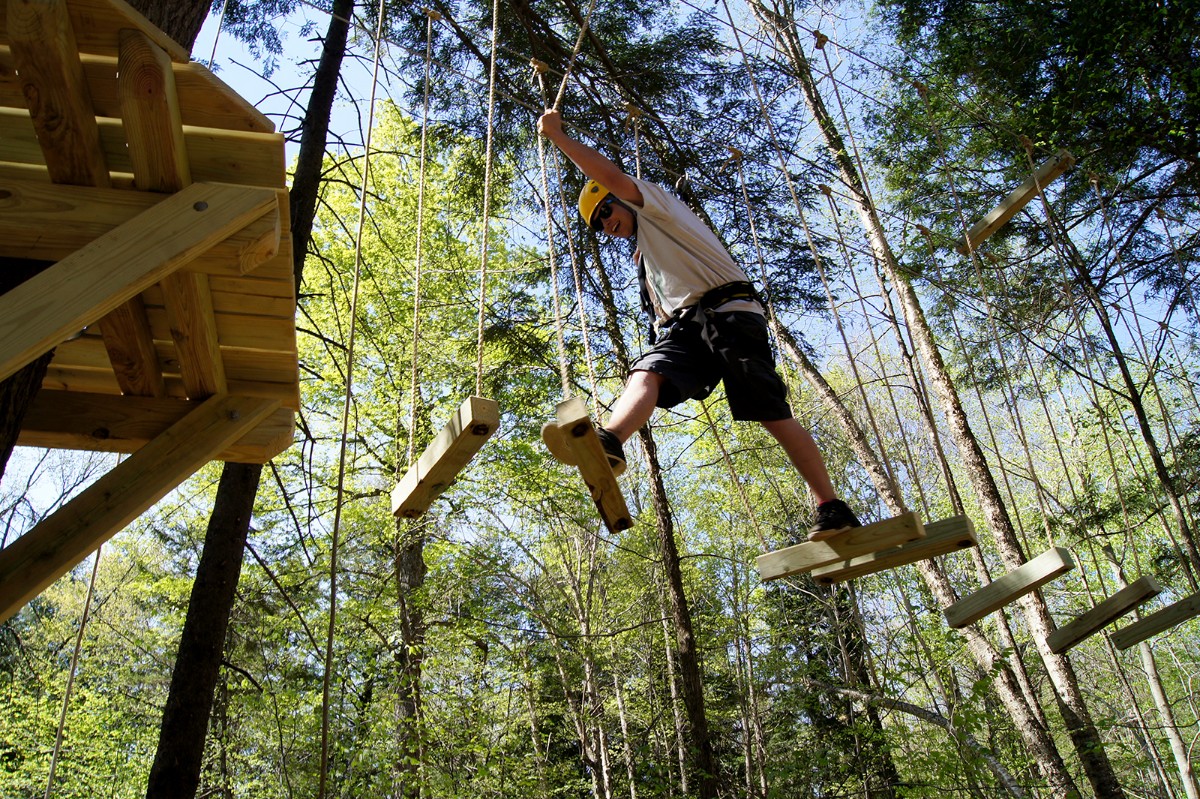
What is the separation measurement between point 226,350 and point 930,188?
7960mm

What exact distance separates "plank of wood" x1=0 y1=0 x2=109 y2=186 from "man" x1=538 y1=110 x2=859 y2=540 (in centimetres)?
146

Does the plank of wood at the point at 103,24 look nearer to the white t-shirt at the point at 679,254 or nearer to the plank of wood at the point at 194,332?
the plank of wood at the point at 194,332

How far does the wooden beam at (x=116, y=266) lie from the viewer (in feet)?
4.86

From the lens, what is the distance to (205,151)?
6.16ft

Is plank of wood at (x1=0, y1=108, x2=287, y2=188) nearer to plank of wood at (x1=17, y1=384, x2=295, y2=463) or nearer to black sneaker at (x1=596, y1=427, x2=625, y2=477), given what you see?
plank of wood at (x1=17, y1=384, x2=295, y2=463)

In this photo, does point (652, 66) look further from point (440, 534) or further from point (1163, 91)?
point (440, 534)

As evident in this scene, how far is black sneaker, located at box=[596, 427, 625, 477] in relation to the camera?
2.44 metres

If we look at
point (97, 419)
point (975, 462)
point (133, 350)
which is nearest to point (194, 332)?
point (133, 350)

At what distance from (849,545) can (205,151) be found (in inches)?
89.1

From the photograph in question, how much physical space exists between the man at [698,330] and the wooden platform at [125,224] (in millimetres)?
1187

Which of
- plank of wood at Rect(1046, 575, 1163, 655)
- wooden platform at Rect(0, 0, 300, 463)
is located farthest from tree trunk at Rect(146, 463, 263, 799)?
plank of wood at Rect(1046, 575, 1163, 655)

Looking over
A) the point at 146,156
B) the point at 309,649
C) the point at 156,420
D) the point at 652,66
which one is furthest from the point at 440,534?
the point at 146,156

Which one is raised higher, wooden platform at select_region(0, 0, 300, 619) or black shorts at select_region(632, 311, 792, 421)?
black shorts at select_region(632, 311, 792, 421)

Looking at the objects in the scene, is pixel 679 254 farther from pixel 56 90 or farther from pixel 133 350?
pixel 56 90
